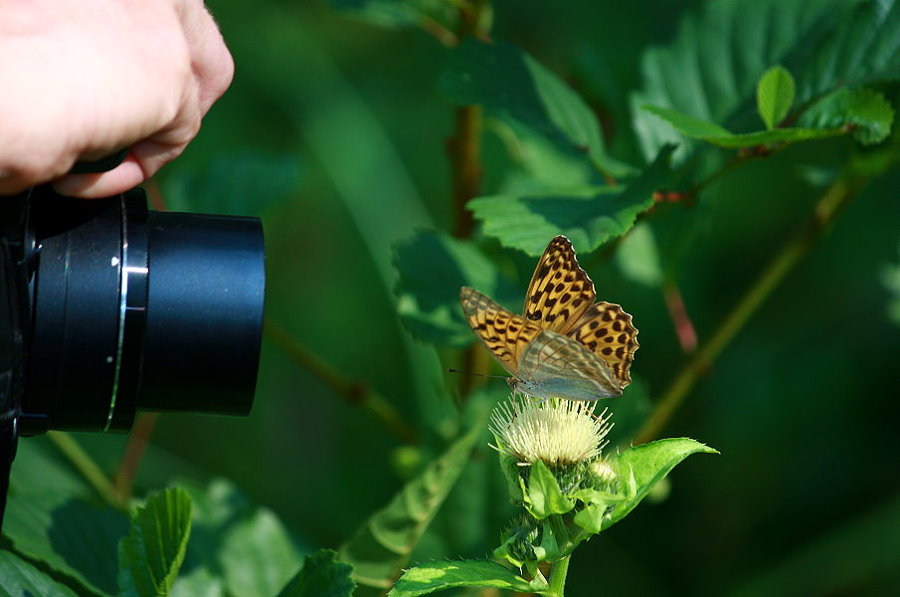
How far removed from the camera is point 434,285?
0.91m

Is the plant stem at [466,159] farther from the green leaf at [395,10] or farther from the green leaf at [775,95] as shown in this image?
the green leaf at [775,95]

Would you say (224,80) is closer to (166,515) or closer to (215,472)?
(166,515)

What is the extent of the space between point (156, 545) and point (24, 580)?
0.40ft

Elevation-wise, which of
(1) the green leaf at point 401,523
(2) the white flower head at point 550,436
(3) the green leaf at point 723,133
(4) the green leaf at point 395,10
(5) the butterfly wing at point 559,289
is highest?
(3) the green leaf at point 723,133

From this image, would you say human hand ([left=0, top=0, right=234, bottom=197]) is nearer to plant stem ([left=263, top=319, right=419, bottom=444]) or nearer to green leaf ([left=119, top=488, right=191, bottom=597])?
green leaf ([left=119, top=488, right=191, bottom=597])

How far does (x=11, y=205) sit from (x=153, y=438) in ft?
4.67

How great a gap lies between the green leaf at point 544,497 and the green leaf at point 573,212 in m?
0.18

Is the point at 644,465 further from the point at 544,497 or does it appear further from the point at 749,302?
the point at 749,302

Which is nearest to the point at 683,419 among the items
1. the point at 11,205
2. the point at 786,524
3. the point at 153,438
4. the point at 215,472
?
the point at 786,524

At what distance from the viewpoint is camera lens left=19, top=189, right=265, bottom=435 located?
2.16ft

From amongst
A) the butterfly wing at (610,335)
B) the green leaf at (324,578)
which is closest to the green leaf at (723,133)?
the butterfly wing at (610,335)

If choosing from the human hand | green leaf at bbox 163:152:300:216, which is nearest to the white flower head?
the human hand

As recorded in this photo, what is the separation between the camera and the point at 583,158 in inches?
37.2

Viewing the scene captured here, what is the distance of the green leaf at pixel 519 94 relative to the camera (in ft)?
2.90
